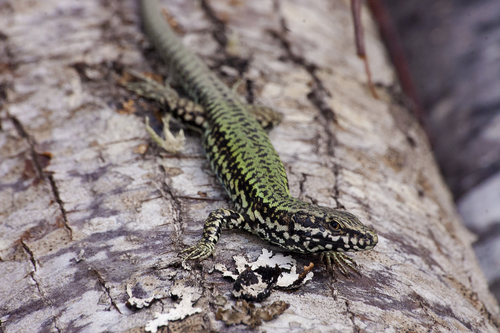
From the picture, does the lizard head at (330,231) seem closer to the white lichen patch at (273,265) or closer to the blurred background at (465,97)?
the white lichen patch at (273,265)

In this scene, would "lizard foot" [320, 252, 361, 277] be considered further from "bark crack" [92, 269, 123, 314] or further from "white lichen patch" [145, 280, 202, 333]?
"bark crack" [92, 269, 123, 314]

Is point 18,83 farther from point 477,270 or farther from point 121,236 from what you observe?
point 477,270

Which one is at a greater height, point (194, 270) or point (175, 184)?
point (175, 184)

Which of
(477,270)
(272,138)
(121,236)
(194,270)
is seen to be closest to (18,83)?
(121,236)

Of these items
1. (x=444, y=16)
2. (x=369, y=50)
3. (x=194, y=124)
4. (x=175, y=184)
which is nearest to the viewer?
(x=175, y=184)

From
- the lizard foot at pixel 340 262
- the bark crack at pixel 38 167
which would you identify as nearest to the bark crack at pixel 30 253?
the bark crack at pixel 38 167

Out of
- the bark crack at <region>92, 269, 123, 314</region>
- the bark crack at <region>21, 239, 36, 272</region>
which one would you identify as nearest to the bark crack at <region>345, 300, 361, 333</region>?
the bark crack at <region>92, 269, 123, 314</region>
